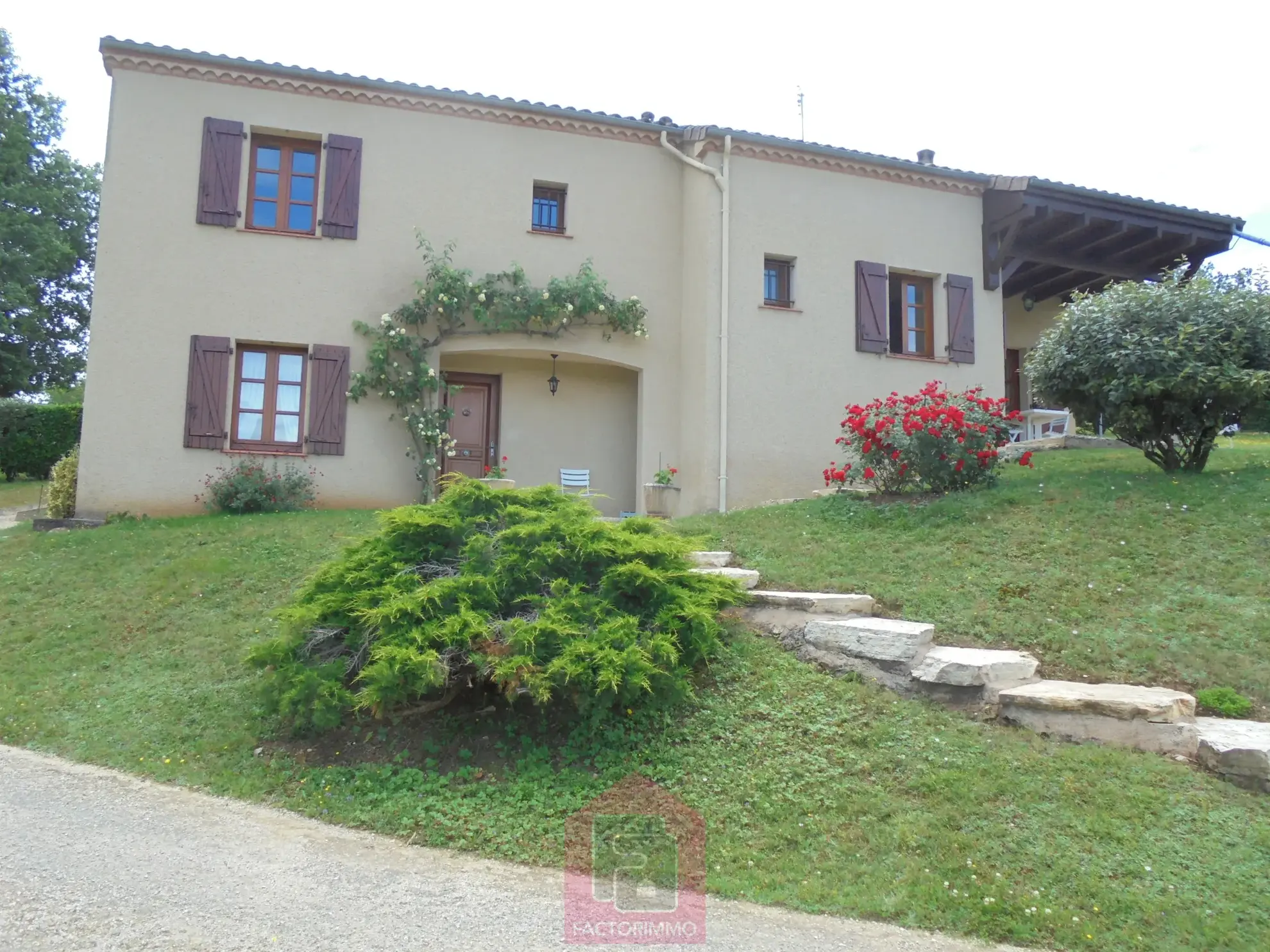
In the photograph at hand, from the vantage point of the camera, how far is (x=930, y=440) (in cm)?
828

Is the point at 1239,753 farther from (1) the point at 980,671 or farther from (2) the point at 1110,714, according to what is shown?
(1) the point at 980,671

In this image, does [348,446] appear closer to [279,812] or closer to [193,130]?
[193,130]

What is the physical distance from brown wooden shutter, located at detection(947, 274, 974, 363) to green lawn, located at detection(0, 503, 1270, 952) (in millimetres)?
8276

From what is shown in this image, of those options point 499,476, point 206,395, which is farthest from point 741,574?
point 206,395

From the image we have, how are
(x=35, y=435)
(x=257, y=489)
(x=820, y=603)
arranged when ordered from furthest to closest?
(x=35, y=435), (x=257, y=489), (x=820, y=603)

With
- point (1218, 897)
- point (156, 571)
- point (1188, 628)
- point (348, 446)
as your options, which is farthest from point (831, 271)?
point (1218, 897)

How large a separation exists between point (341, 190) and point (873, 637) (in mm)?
8658

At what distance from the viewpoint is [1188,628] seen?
18.0ft

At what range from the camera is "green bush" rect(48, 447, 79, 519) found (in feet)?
33.3

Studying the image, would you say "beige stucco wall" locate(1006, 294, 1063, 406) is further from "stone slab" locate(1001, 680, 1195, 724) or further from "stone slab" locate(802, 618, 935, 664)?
"stone slab" locate(1001, 680, 1195, 724)

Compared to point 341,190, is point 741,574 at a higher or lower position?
lower

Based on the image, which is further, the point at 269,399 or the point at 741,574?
the point at 269,399

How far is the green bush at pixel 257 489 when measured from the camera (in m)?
9.93

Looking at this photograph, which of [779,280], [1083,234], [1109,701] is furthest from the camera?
[1083,234]
